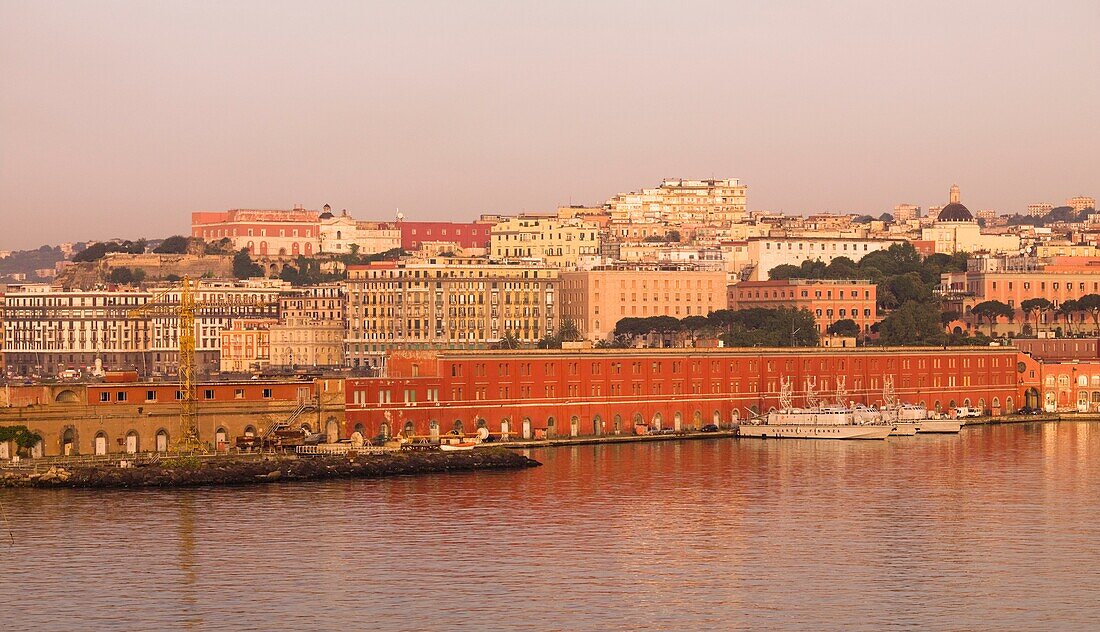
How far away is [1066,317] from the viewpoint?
322ft

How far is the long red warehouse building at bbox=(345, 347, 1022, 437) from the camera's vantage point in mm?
56312

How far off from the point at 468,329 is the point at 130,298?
854 inches

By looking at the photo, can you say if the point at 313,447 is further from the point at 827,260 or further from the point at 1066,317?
the point at 827,260

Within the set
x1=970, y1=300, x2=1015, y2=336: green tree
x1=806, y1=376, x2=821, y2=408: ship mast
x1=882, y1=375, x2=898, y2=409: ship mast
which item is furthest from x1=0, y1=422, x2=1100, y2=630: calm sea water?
x1=970, y1=300, x2=1015, y2=336: green tree

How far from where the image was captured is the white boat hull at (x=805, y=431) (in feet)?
204

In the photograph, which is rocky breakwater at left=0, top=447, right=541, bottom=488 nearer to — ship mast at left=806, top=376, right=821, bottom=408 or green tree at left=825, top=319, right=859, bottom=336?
ship mast at left=806, top=376, right=821, bottom=408

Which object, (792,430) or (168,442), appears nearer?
(168,442)

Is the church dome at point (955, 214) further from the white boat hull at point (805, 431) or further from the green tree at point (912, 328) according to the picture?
the white boat hull at point (805, 431)

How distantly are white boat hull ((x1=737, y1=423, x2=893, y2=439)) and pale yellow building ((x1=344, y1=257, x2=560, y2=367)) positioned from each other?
3590cm

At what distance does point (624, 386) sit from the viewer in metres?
61.1

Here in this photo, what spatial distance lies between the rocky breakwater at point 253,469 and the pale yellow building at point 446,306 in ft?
149

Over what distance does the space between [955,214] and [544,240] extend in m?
31.7

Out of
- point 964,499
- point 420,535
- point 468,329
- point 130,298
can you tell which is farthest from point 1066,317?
point 420,535

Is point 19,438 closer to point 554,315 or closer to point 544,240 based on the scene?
point 554,315
